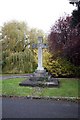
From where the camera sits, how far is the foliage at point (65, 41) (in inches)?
843

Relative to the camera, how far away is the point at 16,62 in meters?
27.9

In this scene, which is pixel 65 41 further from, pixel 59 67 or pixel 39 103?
pixel 39 103

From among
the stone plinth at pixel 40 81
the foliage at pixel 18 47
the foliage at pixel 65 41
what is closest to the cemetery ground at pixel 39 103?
the stone plinth at pixel 40 81

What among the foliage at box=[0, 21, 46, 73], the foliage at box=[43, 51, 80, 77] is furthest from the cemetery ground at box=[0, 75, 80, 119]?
the foliage at box=[0, 21, 46, 73]

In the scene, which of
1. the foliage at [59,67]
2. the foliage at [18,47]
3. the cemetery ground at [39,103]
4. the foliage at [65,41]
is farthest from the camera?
the foliage at [18,47]

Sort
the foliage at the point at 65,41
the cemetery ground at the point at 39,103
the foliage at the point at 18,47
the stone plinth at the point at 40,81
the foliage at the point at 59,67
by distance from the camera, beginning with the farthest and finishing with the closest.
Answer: the foliage at the point at 18,47
the foliage at the point at 59,67
the foliage at the point at 65,41
the stone plinth at the point at 40,81
the cemetery ground at the point at 39,103

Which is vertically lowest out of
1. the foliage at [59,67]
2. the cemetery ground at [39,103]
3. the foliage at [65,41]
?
the cemetery ground at [39,103]

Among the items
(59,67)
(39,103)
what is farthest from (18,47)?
(39,103)

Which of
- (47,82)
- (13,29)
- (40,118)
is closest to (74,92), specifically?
(47,82)

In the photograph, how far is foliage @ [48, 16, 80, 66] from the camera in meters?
21.4

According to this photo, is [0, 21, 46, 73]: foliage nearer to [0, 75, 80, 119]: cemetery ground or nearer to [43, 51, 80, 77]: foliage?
[43, 51, 80, 77]: foliage

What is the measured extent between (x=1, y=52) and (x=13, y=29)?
3521 mm

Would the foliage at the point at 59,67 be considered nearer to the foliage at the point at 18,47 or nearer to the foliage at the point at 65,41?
the foliage at the point at 65,41

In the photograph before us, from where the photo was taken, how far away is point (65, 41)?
76.4ft
